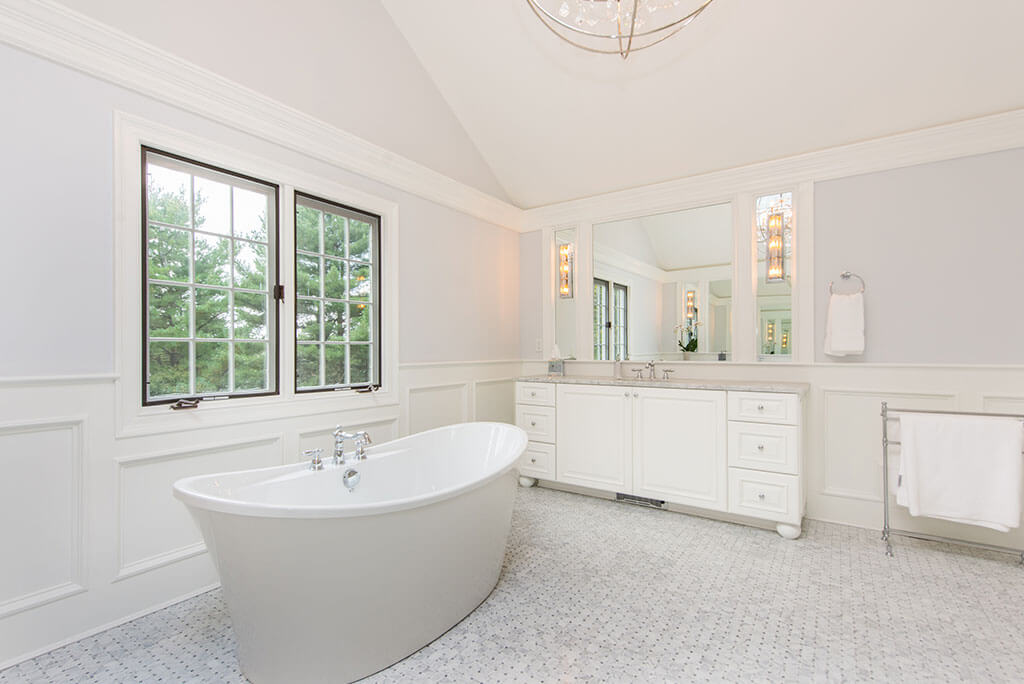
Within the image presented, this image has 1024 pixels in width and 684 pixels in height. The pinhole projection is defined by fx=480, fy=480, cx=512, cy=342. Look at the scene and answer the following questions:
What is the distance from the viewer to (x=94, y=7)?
6.04 feet

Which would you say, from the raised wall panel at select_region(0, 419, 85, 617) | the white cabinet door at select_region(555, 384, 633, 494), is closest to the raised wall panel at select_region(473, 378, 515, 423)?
the white cabinet door at select_region(555, 384, 633, 494)

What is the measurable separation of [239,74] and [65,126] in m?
0.78

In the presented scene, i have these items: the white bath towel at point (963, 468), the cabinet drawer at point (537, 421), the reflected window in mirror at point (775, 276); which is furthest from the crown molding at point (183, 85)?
the white bath towel at point (963, 468)

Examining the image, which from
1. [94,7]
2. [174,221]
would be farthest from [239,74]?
[174,221]

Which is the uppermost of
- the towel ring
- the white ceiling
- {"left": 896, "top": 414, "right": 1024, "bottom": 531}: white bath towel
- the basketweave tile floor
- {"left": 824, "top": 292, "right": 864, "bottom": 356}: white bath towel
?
the white ceiling

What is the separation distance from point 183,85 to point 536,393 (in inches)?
106

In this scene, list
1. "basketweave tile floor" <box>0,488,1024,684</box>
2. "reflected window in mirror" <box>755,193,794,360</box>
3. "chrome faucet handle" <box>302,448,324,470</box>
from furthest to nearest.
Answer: "reflected window in mirror" <box>755,193,794,360</box>
"chrome faucet handle" <box>302,448,324,470</box>
"basketweave tile floor" <box>0,488,1024,684</box>

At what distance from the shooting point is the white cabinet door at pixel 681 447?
9.49 ft

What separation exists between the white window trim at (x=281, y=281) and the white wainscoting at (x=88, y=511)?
0.05m

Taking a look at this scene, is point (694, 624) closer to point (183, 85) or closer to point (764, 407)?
point (764, 407)

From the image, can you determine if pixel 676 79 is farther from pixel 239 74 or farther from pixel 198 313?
pixel 198 313

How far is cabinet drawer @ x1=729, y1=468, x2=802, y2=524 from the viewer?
2.67 meters

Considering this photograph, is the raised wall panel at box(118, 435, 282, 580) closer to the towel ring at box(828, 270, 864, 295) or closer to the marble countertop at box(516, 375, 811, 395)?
the marble countertop at box(516, 375, 811, 395)

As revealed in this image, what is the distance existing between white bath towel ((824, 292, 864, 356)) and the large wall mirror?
61 cm
